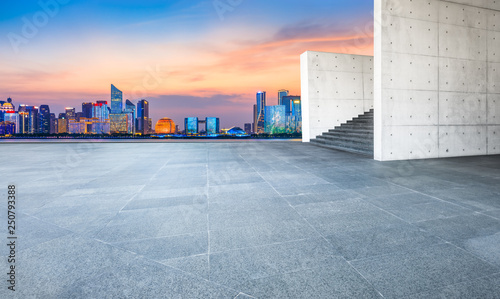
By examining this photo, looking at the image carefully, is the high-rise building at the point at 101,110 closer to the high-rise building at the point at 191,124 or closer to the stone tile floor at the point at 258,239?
the high-rise building at the point at 191,124

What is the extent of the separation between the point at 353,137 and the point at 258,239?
399 inches

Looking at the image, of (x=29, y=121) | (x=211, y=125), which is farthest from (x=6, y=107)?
(x=211, y=125)

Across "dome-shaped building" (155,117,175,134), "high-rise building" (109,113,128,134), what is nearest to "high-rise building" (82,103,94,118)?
"dome-shaped building" (155,117,175,134)

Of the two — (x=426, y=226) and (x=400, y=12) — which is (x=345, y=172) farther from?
(x=400, y=12)

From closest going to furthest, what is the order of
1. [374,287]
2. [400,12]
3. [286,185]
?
[374,287]
[286,185]
[400,12]

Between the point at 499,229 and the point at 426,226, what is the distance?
28.6 inches

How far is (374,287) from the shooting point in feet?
5.52

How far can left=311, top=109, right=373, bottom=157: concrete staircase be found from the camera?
985 centimetres

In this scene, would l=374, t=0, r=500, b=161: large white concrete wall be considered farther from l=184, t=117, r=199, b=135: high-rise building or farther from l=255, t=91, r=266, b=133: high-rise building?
l=255, t=91, r=266, b=133: high-rise building

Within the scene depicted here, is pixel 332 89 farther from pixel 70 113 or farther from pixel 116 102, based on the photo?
pixel 70 113

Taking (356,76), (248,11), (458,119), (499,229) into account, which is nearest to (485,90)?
(458,119)

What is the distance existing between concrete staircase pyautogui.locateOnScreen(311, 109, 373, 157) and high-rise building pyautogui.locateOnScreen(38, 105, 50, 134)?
137 meters

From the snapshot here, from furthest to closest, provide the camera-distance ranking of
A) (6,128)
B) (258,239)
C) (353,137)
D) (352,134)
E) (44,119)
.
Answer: (44,119) < (6,128) < (352,134) < (353,137) < (258,239)

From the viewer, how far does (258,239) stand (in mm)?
2438
